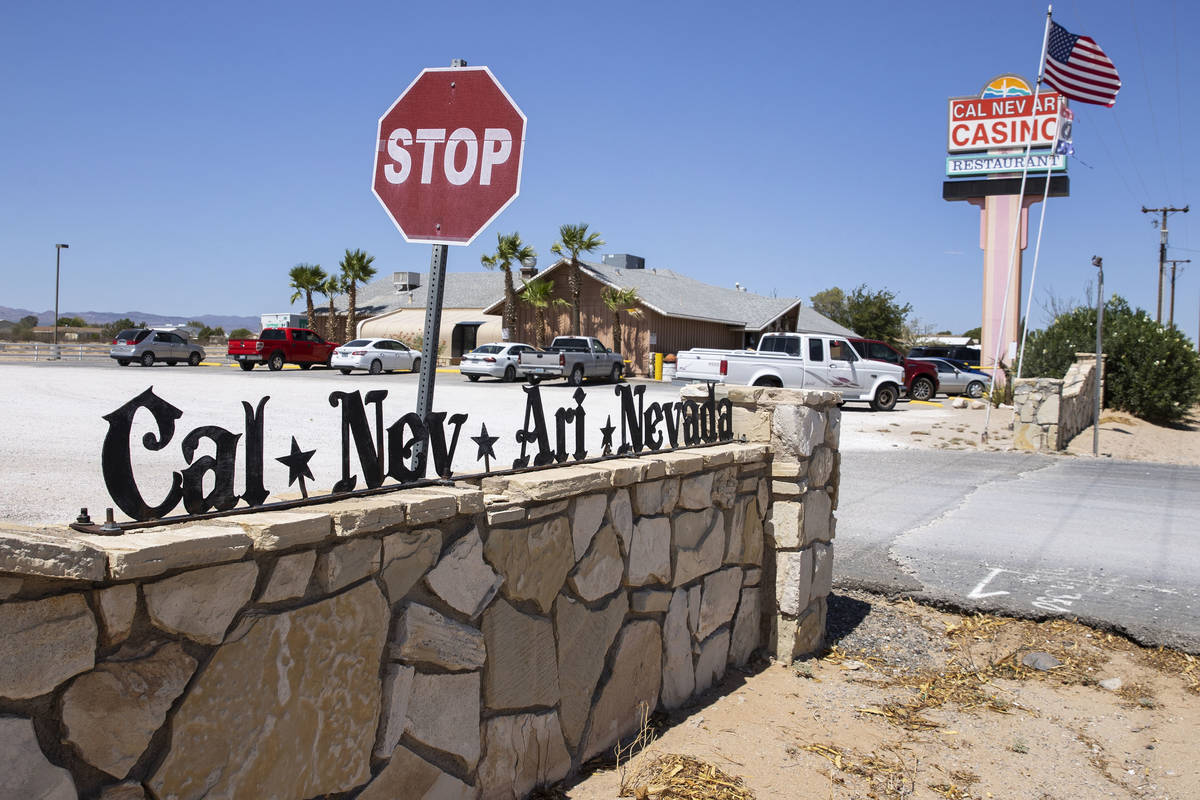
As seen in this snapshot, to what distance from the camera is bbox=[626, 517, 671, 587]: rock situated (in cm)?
432

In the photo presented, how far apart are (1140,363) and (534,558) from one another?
25.6 m

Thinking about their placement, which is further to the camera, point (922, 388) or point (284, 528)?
point (922, 388)

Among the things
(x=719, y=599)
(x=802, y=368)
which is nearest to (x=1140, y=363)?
(x=802, y=368)

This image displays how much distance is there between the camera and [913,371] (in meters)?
31.4

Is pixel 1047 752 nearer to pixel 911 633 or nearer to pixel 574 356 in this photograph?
pixel 911 633

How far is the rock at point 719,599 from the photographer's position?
5.04 m

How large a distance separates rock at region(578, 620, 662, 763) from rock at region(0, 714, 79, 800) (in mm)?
2393

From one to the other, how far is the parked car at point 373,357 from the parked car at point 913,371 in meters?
16.3

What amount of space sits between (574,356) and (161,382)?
43.3ft

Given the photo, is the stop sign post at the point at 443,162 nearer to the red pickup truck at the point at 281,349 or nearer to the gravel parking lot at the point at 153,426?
the gravel parking lot at the point at 153,426

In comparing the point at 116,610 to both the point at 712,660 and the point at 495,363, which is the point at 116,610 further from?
the point at 495,363

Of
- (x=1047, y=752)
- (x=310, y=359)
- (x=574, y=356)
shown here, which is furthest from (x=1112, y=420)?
(x=310, y=359)

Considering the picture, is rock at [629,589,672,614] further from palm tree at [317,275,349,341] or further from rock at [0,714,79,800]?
palm tree at [317,275,349,341]

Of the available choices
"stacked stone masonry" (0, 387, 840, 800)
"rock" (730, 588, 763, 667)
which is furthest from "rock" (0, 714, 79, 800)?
"rock" (730, 588, 763, 667)
